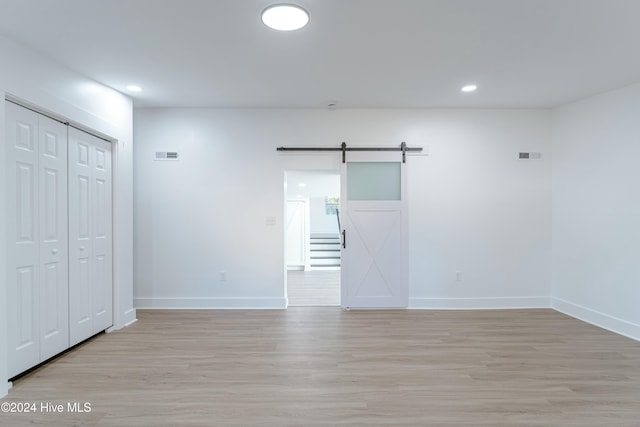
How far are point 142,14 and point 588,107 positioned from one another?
5058mm

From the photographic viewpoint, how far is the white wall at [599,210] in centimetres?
363

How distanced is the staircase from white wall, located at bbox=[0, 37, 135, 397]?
535 cm

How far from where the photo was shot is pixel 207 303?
4.60m

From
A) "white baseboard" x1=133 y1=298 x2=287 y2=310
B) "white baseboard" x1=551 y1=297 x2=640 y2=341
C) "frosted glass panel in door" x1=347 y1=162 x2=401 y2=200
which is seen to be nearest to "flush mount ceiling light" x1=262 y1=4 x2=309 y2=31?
"frosted glass panel in door" x1=347 y1=162 x2=401 y2=200

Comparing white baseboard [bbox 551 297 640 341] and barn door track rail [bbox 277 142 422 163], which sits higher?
barn door track rail [bbox 277 142 422 163]

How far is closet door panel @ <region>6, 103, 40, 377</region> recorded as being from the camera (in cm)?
253

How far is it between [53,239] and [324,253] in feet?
23.3

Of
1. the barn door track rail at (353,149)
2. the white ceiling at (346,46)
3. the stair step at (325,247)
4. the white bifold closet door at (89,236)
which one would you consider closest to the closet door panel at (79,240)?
the white bifold closet door at (89,236)

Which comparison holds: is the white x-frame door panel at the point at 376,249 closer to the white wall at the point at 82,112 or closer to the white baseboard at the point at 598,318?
the white baseboard at the point at 598,318

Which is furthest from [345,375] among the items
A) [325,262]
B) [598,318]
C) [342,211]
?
[325,262]

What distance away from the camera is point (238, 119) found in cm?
462

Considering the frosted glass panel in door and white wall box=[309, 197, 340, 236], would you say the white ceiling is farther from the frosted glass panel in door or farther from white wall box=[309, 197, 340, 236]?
white wall box=[309, 197, 340, 236]

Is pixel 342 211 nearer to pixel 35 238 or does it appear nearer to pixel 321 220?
pixel 35 238

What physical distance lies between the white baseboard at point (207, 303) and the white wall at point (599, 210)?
3990 millimetres
